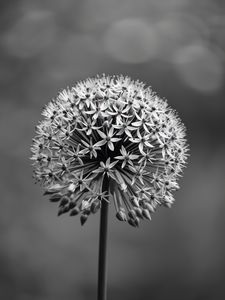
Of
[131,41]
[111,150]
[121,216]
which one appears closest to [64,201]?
[121,216]

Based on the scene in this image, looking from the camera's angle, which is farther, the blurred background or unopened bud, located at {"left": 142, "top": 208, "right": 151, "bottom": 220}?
the blurred background

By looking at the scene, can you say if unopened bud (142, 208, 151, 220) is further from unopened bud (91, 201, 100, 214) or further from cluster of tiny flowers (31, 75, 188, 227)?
unopened bud (91, 201, 100, 214)

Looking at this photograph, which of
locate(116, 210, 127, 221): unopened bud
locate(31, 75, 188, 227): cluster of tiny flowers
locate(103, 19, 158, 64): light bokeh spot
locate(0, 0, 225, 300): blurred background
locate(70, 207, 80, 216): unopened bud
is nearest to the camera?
locate(70, 207, 80, 216): unopened bud

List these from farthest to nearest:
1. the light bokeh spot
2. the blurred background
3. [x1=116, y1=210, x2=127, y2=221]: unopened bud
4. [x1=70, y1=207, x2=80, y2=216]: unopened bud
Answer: the light bokeh spot
the blurred background
[x1=116, y1=210, x2=127, y2=221]: unopened bud
[x1=70, y1=207, x2=80, y2=216]: unopened bud

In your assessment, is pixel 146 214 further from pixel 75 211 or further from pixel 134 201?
pixel 75 211

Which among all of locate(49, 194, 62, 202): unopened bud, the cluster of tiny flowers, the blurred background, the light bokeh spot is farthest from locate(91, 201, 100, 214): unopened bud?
the light bokeh spot

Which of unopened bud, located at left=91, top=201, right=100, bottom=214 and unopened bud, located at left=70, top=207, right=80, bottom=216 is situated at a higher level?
unopened bud, located at left=91, top=201, right=100, bottom=214

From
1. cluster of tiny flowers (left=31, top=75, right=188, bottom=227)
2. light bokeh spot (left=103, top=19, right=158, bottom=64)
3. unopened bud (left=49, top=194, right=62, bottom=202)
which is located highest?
light bokeh spot (left=103, top=19, right=158, bottom=64)
